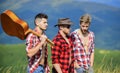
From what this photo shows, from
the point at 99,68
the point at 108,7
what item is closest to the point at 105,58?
the point at 99,68

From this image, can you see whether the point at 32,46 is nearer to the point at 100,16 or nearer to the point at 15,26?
the point at 15,26

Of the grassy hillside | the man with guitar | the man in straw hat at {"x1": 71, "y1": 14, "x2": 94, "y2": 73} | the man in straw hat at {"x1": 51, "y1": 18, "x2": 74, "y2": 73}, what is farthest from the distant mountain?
the man with guitar

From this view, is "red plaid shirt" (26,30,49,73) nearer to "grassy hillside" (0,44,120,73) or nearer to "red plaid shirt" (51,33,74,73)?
"red plaid shirt" (51,33,74,73)

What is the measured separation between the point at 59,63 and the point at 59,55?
2.9 inches

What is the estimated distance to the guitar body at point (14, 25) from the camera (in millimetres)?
4188

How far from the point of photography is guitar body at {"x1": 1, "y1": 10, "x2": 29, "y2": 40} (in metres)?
4.19

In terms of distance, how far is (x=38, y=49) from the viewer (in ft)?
13.2

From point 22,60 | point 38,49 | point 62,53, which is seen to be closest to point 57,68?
point 62,53

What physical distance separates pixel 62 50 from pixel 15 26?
0.48 metres

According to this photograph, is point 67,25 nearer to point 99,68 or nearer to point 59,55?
point 59,55

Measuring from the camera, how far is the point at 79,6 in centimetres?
534

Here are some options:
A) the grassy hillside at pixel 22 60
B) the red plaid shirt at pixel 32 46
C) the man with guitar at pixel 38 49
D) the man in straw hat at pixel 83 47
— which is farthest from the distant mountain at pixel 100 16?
the red plaid shirt at pixel 32 46

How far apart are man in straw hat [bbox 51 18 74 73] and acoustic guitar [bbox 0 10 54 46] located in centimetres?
10

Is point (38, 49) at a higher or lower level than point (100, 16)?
higher
